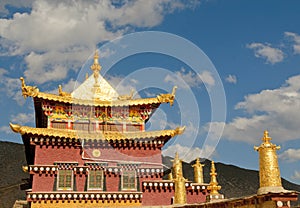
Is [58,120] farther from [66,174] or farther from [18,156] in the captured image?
[18,156]

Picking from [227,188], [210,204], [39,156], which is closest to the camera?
[210,204]

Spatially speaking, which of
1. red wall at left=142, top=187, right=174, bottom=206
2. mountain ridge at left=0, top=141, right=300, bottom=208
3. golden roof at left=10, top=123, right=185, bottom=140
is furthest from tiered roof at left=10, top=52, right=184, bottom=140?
mountain ridge at left=0, top=141, right=300, bottom=208

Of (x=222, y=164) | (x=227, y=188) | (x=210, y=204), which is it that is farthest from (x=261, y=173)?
(x=222, y=164)

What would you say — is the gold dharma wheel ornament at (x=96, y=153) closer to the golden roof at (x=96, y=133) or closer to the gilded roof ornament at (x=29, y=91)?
the golden roof at (x=96, y=133)

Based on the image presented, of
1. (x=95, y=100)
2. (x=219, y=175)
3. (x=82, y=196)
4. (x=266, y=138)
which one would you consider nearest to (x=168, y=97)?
(x=95, y=100)

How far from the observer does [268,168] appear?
1134 cm

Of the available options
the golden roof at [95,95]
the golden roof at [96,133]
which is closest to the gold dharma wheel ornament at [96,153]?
the golden roof at [96,133]

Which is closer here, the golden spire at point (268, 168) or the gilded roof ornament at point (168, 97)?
the golden spire at point (268, 168)

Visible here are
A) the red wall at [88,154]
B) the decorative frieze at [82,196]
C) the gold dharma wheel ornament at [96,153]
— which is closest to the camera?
the decorative frieze at [82,196]

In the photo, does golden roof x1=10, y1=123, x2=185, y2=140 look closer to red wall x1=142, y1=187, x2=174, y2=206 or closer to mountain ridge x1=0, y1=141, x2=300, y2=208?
red wall x1=142, y1=187, x2=174, y2=206

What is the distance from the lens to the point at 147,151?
84.2ft

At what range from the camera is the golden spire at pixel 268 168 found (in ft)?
36.6

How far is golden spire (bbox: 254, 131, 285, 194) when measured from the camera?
36.6ft

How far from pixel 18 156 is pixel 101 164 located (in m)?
45.4
